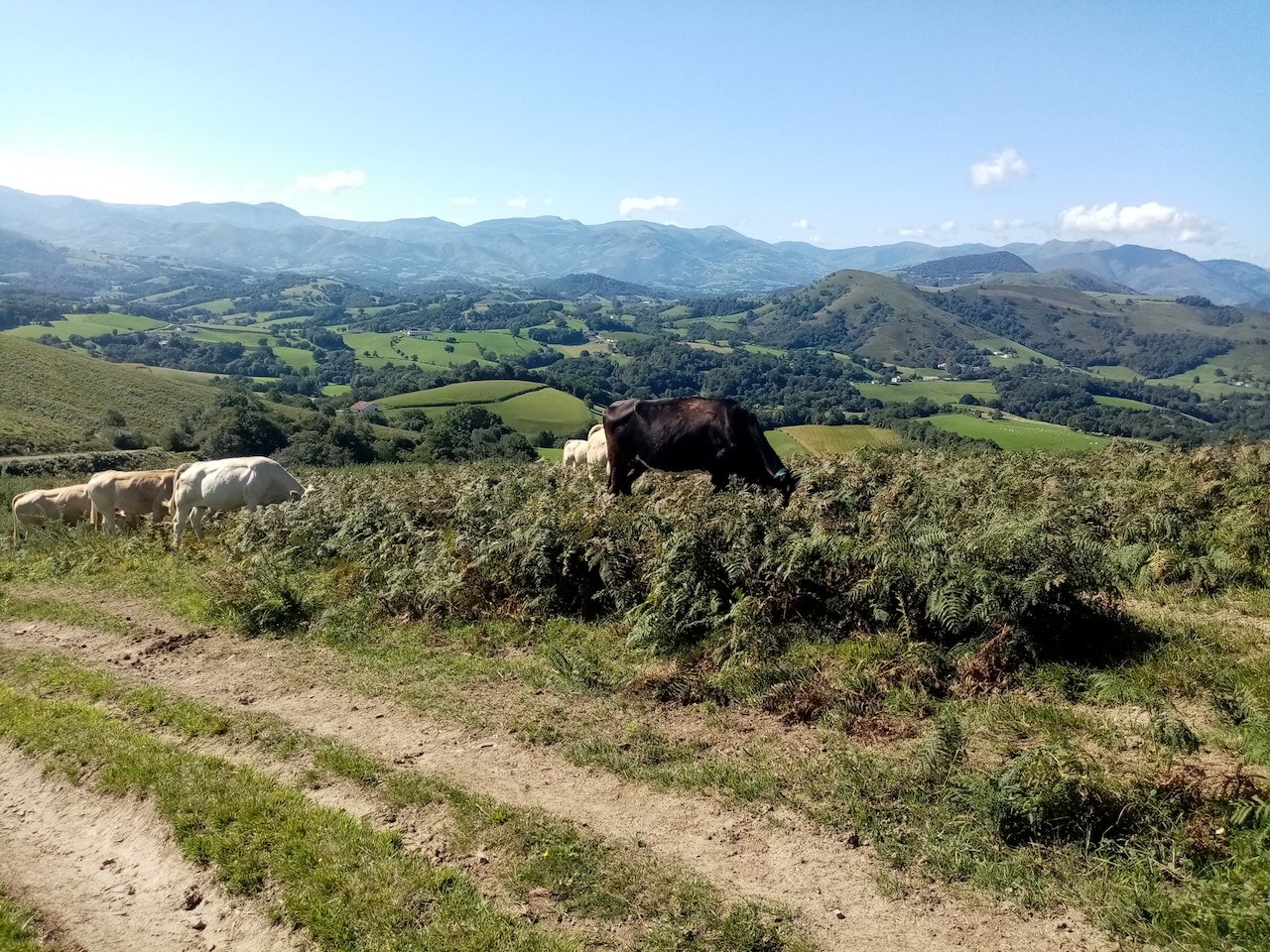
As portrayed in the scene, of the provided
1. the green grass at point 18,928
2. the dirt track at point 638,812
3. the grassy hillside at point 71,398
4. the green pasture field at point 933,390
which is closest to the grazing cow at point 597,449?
the dirt track at point 638,812

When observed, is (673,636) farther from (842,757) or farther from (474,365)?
(474,365)

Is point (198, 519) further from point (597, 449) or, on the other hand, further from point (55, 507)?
point (597, 449)

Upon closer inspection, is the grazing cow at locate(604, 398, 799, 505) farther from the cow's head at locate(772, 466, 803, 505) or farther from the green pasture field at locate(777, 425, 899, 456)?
the green pasture field at locate(777, 425, 899, 456)

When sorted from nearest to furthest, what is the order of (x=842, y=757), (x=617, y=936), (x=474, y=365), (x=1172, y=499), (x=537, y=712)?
(x=617, y=936), (x=842, y=757), (x=537, y=712), (x=1172, y=499), (x=474, y=365)

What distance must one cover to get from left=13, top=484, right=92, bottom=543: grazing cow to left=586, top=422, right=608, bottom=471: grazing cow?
12567 millimetres

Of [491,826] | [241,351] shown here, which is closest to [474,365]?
Answer: [241,351]

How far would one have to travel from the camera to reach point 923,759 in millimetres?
6086

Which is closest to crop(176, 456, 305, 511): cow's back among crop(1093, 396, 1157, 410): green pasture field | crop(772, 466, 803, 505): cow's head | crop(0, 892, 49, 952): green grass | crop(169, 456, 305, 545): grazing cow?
crop(169, 456, 305, 545): grazing cow

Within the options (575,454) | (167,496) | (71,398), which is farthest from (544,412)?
(167,496)

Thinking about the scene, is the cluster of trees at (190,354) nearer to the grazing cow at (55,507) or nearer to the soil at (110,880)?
the grazing cow at (55,507)

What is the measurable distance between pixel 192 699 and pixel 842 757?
23.4 ft

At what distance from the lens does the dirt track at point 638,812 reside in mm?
4730

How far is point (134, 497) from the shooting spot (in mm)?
18000

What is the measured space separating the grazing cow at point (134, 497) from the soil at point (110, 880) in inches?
470
